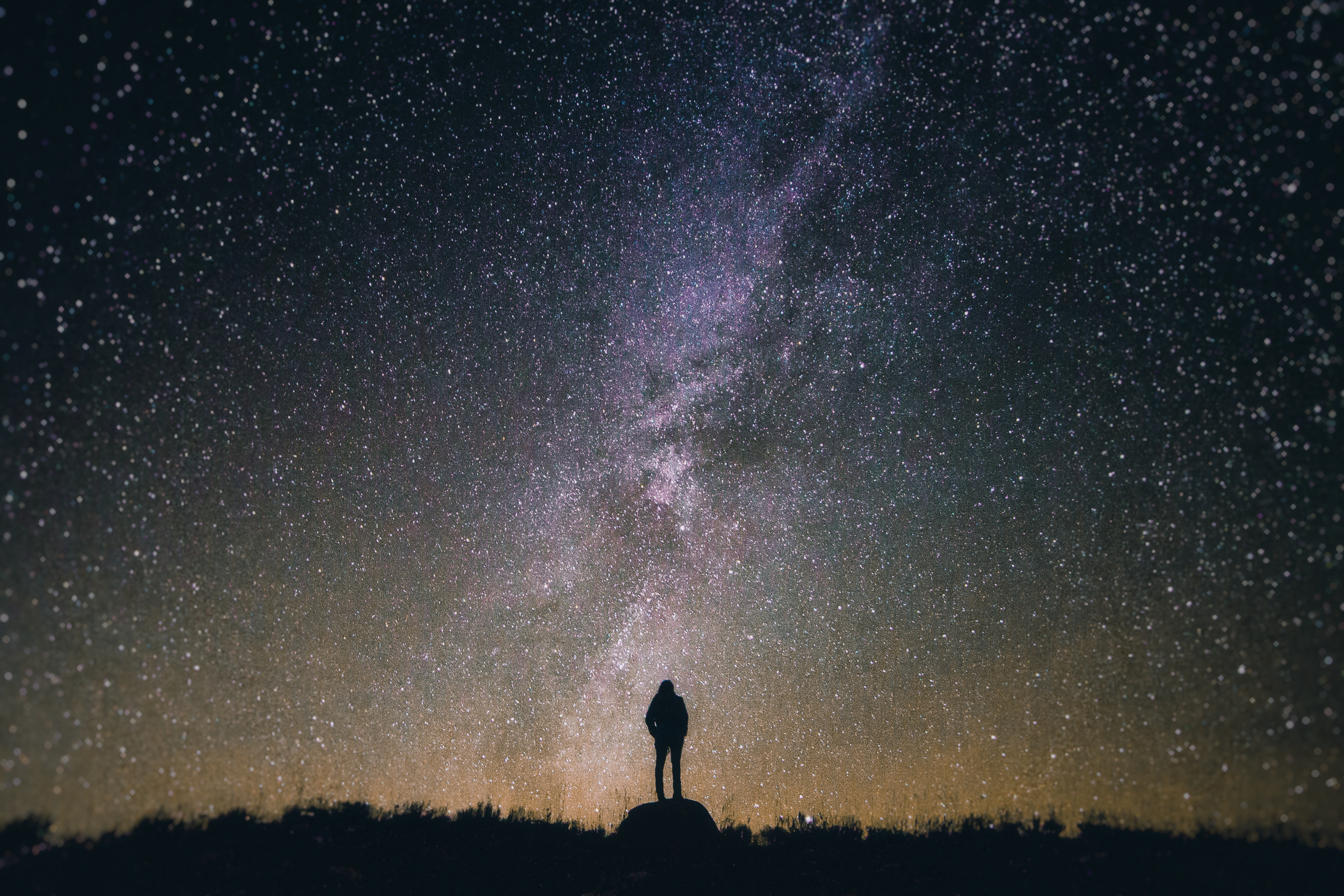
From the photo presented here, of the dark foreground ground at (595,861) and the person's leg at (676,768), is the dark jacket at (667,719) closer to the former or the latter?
the person's leg at (676,768)

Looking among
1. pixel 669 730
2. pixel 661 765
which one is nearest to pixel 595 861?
pixel 661 765

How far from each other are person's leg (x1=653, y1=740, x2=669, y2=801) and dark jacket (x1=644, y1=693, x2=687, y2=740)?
0.05 meters

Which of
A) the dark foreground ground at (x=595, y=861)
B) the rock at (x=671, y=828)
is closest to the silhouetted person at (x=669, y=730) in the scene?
the rock at (x=671, y=828)

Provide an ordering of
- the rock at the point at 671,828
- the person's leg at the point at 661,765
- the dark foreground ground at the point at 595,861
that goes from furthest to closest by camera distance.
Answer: the person's leg at the point at 661,765 < the rock at the point at 671,828 < the dark foreground ground at the point at 595,861

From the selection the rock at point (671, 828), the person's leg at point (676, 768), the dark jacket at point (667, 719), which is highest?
the dark jacket at point (667, 719)

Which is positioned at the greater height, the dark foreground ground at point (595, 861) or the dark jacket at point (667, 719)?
the dark jacket at point (667, 719)

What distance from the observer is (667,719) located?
408 cm

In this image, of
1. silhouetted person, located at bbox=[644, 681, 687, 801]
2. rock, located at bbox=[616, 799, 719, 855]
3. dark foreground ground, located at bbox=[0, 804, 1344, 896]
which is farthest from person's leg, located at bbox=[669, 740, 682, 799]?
dark foreground ground, located at bbox=[0, 804, 1344, 896]

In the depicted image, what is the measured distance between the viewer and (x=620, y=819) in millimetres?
3781

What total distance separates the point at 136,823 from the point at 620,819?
296 cm

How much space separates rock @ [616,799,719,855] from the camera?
3412 millimetres

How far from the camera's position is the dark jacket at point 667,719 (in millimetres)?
4059

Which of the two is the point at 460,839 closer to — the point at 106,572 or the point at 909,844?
the point at 106,572

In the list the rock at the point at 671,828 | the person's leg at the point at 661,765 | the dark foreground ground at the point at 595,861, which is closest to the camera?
the dark foreground ground at the point at 595,861
